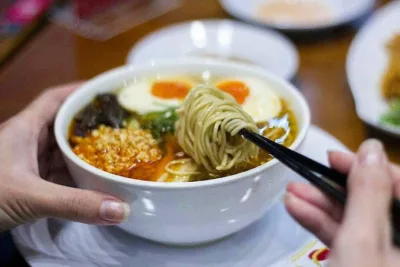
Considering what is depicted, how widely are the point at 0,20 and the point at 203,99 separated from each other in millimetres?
1331

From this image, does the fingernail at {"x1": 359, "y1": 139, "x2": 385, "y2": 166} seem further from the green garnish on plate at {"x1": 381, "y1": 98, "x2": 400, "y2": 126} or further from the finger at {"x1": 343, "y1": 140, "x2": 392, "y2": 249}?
the green garnish on plate at {"x1": 381, "y1": 98, "x2": 400, "y2": 126}

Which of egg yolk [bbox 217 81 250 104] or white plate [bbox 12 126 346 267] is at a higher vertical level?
egg yolk [bbox 217 81 250 104]

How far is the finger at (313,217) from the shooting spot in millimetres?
763

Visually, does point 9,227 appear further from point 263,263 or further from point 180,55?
point 180,55

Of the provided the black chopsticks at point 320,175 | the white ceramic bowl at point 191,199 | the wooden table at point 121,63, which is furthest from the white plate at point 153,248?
the wooden table at point 121,63

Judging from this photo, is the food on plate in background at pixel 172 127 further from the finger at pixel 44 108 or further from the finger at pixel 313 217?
the finger at pixel 313 217

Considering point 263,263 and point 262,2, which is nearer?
point 263,263

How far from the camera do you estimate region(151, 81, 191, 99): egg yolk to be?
1257 mm

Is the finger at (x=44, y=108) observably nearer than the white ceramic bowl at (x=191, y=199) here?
No

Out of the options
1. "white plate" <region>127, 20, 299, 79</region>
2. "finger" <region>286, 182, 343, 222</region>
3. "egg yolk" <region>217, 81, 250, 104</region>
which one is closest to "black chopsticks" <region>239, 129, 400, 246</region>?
"finger" <region>286, 182, 343, 222</region>

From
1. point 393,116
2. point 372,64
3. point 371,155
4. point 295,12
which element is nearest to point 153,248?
point 371,155

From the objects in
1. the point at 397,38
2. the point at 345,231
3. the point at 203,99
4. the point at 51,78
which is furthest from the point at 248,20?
the point at 345,231

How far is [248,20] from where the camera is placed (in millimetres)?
1992

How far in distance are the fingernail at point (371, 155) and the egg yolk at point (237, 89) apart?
51 centimetres
